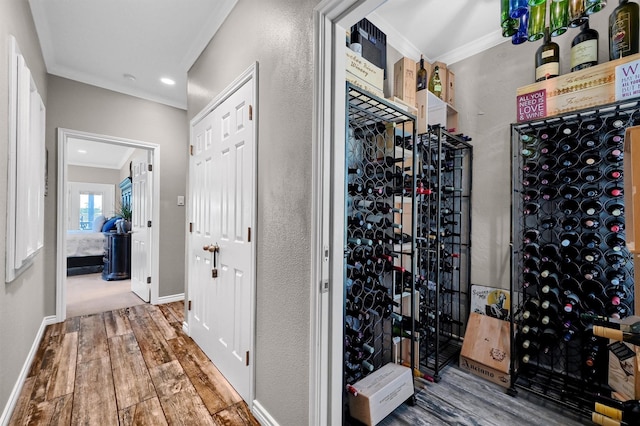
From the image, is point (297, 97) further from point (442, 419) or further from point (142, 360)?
point (142, 360)

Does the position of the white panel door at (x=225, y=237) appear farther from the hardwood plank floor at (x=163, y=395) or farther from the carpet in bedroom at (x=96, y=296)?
the carpet in bedroom at (x=96, y=296)

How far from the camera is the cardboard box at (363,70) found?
1627mm

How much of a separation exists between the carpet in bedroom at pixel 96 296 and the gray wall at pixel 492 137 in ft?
13.7

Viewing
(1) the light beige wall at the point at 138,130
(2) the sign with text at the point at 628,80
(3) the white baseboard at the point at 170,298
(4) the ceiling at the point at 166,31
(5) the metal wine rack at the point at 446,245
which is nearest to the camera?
(2) the sign with text at the point at 628,80

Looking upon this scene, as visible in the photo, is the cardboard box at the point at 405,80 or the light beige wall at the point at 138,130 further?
the light beige wall at the point at 138,130

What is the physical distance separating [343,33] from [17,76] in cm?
197

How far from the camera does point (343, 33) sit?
132cm

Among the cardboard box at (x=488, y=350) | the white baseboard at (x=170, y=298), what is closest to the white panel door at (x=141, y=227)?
the white baseboard at (x=170, y=298)

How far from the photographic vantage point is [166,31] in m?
2.38

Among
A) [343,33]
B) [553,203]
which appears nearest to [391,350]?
[553,203]

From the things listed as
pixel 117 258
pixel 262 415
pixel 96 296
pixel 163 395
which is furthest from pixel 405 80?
pixel 117 258

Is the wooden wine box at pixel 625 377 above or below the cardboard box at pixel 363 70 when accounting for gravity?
below

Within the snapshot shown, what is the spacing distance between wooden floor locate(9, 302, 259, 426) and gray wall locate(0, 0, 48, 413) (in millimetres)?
194

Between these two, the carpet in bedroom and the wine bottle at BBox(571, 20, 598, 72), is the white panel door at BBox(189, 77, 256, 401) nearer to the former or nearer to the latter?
the carpet in bedroom
